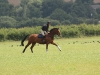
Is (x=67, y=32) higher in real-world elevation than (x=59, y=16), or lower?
higher

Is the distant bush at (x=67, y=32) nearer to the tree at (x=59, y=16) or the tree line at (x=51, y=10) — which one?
the tree line at (x=51, y=10)

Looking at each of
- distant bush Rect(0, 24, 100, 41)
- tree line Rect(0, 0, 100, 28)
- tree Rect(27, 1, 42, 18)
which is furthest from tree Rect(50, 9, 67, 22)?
distant bush Rect(0, 24, 100, 41)

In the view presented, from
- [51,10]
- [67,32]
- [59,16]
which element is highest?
[67,32]

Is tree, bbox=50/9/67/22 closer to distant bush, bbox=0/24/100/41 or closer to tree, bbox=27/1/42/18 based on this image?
tree, bbox=27/1/42/18

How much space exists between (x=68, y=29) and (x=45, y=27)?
29145 millimetres

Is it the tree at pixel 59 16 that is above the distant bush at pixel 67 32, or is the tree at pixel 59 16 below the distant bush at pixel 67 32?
below

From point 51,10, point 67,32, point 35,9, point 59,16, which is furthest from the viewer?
point 51,10

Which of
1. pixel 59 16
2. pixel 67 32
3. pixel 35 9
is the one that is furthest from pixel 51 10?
pixel 67 32

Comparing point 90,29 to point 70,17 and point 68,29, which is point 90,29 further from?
point 70,17

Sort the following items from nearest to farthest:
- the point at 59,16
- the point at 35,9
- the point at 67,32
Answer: the point at 67,32, the point at 59,16, the point at 35,9

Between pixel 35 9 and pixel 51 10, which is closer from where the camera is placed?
pixel 35 9

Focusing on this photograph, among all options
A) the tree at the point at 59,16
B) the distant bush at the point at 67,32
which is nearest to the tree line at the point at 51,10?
the tree at the point at 59,16


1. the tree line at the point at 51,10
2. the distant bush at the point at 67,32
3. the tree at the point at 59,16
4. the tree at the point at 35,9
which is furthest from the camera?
the tree at the point at 35,9

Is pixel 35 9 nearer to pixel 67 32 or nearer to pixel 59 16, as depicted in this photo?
pixel 59 16
